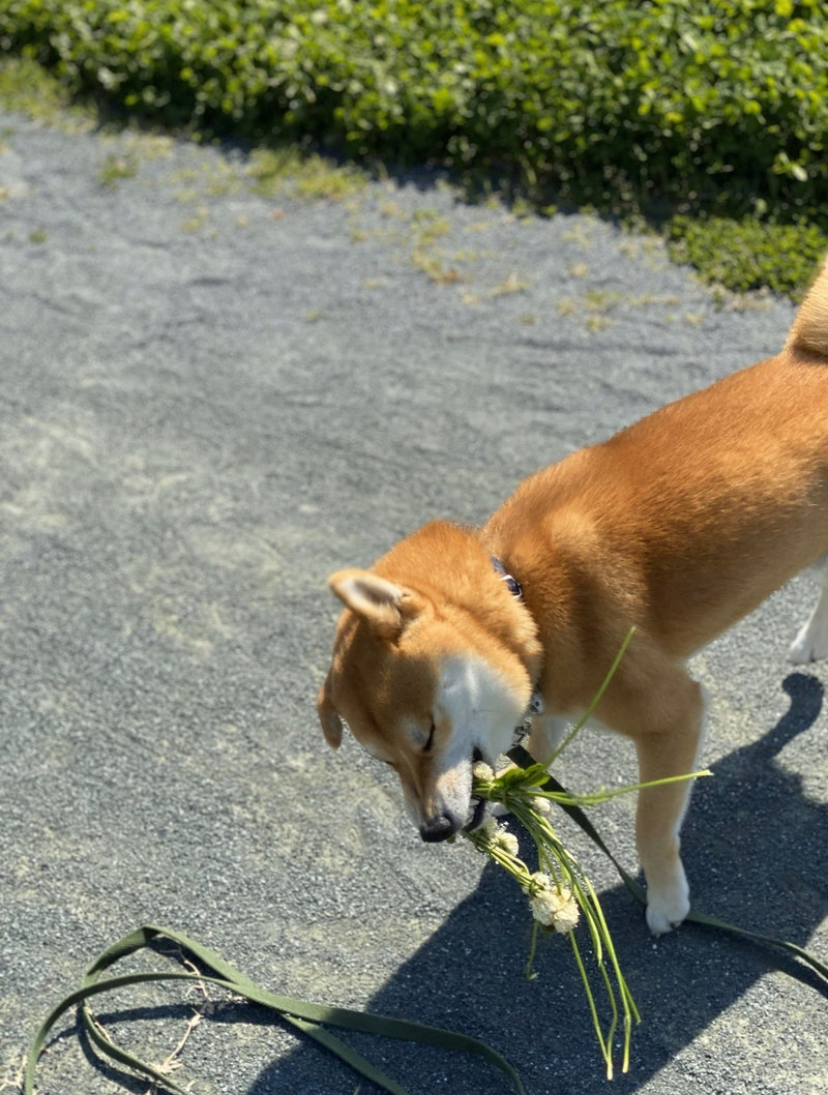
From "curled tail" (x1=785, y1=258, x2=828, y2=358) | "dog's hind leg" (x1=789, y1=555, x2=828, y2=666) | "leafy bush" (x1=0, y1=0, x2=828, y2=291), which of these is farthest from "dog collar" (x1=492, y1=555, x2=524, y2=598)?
"leafy bush" (x1=0, y1=0, x2=828, y2=291)

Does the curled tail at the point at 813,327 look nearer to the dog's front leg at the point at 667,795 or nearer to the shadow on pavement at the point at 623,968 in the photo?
the dog's front leg at the point at 667,795

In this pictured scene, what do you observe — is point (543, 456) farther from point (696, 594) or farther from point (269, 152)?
point (269, 152)

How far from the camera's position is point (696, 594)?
3564 millimetres

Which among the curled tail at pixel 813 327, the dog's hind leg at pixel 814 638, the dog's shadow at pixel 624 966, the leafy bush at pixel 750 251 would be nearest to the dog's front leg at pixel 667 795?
the dog's shadow at pixel 624 966

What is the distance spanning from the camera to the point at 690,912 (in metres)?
3.80

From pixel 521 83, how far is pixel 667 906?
5.15m

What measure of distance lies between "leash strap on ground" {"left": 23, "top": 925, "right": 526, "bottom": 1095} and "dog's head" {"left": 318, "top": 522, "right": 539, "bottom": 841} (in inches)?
27.2

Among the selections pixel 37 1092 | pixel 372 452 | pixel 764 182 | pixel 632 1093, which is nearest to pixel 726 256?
pixel 764 182

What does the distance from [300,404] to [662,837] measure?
312 cm

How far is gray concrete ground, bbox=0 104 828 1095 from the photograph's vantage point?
372 centimetres

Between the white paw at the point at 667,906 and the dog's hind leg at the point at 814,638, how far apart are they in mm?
1114

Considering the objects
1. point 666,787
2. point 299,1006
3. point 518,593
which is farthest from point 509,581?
point 299,1006

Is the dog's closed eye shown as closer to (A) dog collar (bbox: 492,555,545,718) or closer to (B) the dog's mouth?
(B) the dog's mouth

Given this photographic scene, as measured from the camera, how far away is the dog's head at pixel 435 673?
10.8 ft
